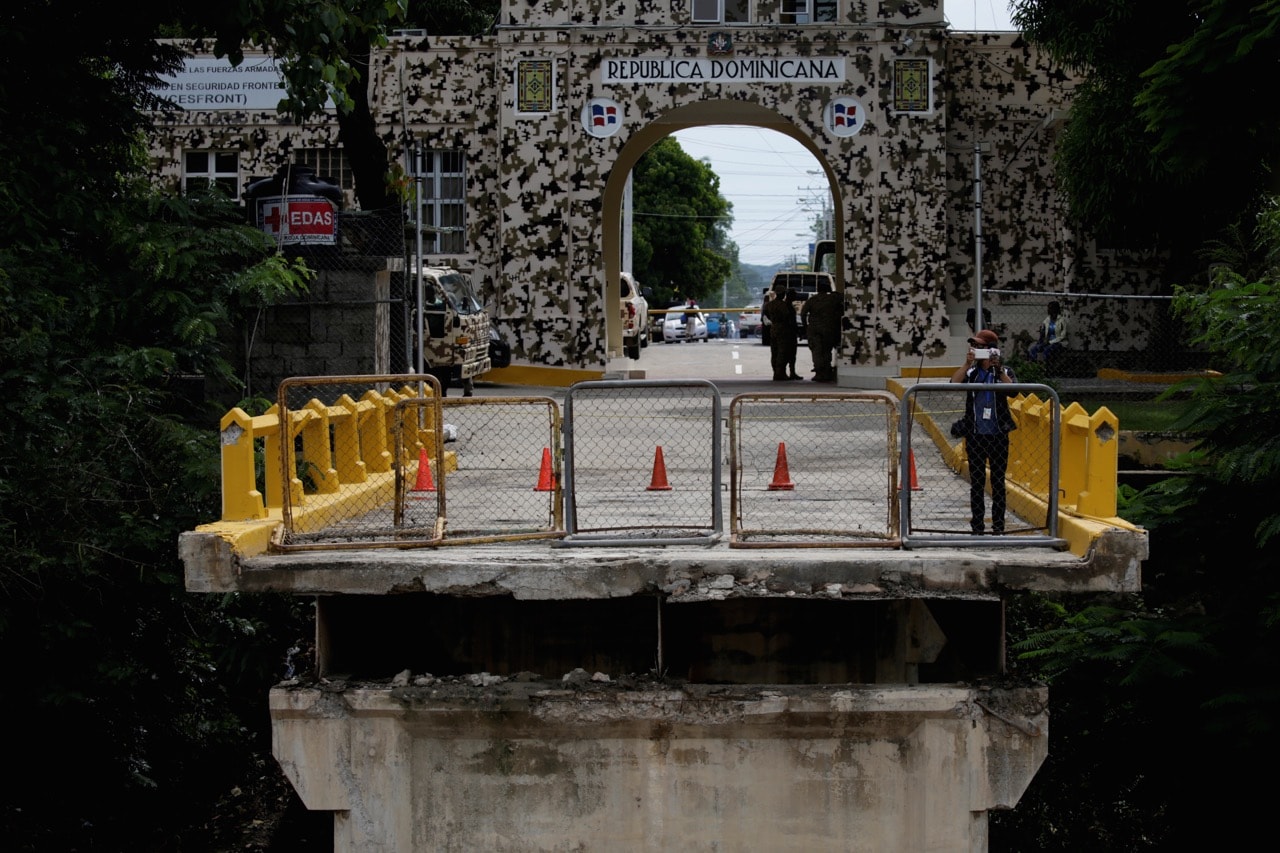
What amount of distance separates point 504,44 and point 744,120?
16.4 ft

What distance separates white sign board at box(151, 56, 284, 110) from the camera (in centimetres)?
2777

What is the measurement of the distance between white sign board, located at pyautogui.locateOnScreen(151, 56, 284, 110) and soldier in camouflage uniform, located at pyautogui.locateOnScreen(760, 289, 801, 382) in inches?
378

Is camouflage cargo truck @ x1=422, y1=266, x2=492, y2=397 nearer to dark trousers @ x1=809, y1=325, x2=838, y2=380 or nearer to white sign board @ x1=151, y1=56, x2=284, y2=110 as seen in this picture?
white sign board @ x1=151, y1=56, x2=284, y2=110

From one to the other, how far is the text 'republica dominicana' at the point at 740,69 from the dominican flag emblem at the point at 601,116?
0.46 m

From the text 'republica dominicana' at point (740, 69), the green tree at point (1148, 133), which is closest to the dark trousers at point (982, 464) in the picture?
the green tree at point (1148, 133)

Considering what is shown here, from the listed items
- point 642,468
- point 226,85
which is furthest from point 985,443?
point 226,85

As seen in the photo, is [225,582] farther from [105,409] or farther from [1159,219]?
[1159,219]

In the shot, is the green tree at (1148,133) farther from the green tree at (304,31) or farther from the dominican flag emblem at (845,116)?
the green tree at (304,31)

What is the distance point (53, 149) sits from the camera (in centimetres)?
1412

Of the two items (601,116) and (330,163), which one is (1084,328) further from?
(330,163)

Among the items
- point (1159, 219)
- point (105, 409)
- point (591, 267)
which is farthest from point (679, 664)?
point (591, 267)

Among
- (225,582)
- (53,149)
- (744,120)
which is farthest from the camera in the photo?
(744,120)

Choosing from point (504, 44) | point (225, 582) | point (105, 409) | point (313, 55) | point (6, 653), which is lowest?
point (6, 653)

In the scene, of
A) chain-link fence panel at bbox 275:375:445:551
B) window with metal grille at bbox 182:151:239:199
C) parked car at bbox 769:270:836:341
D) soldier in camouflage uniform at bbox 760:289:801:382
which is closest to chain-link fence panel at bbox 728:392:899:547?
chain-link fence panel at bbox 275:375:445:551
